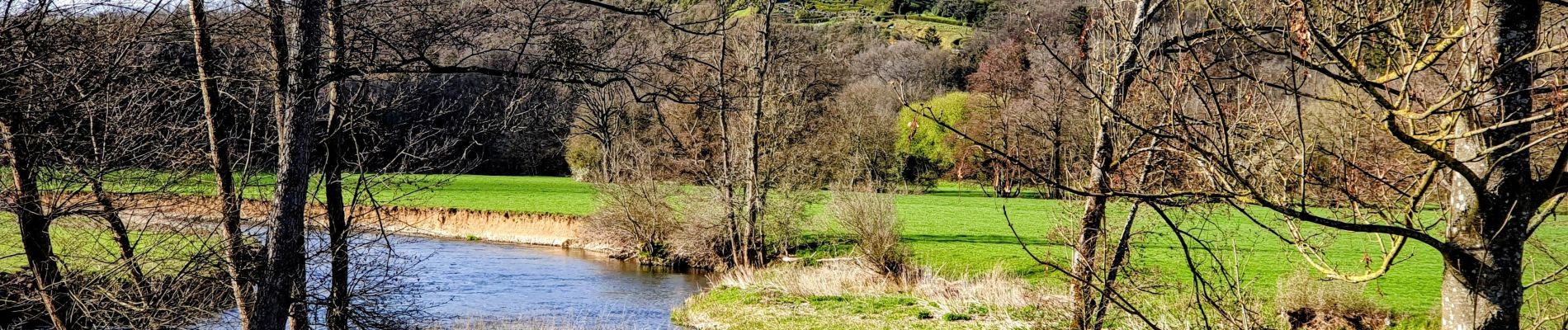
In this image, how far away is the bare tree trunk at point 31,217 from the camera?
8555mm

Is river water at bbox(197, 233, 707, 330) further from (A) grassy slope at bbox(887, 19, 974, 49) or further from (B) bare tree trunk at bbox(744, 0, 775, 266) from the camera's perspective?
(A) grassy slope at bbox(887, 19, 974, 49)

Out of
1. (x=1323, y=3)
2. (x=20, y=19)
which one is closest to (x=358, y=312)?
(x=20, y=19)

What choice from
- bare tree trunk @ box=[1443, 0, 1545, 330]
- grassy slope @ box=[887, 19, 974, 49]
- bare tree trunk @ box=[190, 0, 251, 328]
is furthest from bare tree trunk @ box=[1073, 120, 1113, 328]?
grassy slope @ box=[887, 19, 974, 49]

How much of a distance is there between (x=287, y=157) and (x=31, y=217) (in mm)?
3194

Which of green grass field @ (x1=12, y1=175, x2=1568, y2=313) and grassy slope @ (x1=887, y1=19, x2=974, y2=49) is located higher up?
grassy slope @ (x1=887, y1=19, x2=974, y2=49)

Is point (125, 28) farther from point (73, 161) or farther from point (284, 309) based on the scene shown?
point (284, 309)

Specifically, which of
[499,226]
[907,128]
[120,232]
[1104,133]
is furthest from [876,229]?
[499,226]

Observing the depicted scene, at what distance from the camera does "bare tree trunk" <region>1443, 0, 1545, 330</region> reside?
12.3 feet

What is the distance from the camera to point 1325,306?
1452 cm

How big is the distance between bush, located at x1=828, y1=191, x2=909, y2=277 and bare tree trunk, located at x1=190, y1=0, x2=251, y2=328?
12.4 m

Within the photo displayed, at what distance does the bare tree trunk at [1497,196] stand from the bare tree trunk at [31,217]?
374 inches

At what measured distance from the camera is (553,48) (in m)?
7.89

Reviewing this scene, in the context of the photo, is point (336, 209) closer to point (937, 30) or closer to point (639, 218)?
point (639, 218)

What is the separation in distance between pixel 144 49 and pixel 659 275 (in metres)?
16.4
